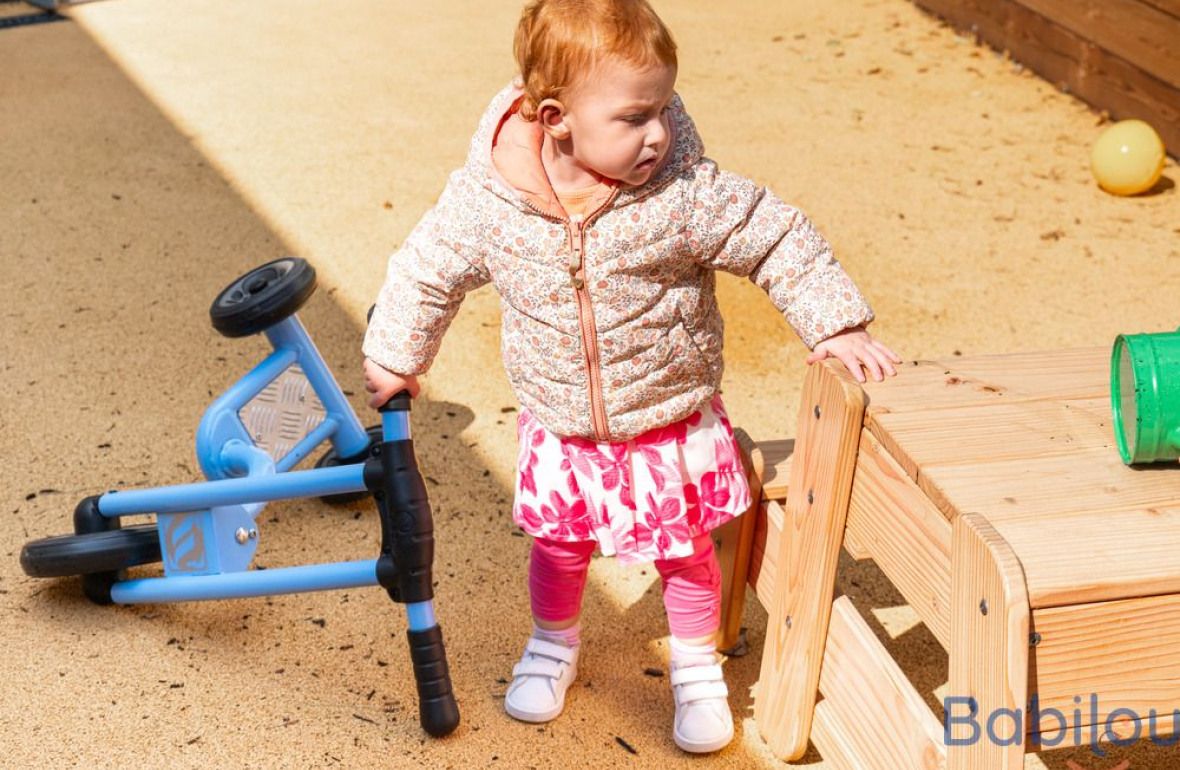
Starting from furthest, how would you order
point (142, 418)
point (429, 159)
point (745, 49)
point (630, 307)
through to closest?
point (745, 49), point (429, 159), point (142, 418), point (630, 307)

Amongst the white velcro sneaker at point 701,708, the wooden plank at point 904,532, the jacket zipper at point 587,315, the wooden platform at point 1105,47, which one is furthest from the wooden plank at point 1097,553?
the wooden platform at point 1105,47

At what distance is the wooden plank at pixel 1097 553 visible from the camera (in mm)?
1399

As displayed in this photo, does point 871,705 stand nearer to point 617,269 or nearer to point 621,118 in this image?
point 617,269

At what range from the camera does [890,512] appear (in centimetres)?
175

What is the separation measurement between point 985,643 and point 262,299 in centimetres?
149

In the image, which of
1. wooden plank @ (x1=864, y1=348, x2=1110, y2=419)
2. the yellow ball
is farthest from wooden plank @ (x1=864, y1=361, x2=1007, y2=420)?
the yellow ball

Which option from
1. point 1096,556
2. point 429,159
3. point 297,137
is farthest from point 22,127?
point 1096,556

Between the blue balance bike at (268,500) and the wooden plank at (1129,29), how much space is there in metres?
3.24

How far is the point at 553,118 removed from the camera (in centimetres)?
186

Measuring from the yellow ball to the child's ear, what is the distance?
2.96 meters

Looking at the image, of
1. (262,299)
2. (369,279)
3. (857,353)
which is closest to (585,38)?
(857,353)

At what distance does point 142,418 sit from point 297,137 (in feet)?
6.52

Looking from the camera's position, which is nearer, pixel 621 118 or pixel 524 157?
pixel 621 118

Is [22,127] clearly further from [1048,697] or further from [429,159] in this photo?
[1048,697]
